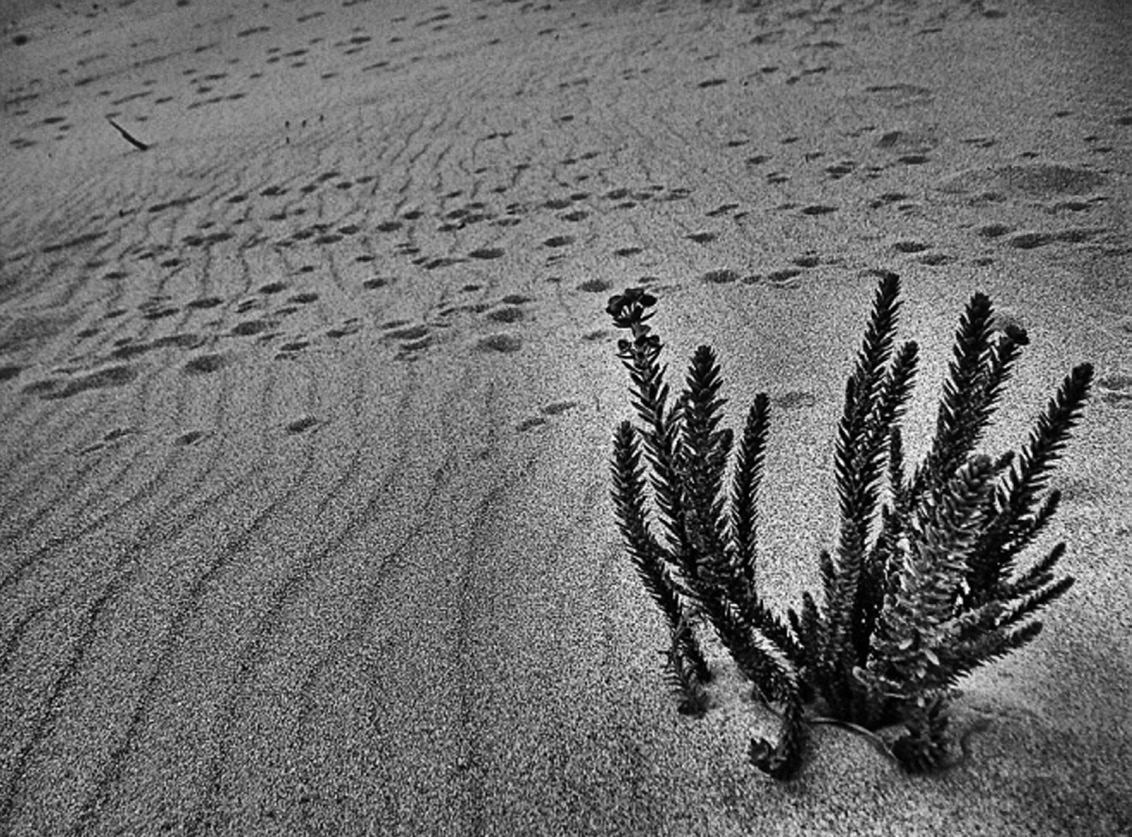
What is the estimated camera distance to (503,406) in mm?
3420

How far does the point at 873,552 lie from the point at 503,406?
1.89m

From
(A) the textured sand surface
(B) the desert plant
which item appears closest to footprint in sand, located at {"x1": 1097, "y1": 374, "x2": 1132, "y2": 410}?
(A) the textured sand surface

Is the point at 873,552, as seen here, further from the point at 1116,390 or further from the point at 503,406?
the point at 503,406

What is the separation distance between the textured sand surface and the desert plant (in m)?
0.12

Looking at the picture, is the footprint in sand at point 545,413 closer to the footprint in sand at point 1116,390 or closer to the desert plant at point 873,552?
the desert plant at point 873,552

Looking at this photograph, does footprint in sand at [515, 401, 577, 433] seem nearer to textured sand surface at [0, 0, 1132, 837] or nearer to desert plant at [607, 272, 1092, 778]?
textured sand surface at [0, 0, 1132, 837]

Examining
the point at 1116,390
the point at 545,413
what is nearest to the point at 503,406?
the point at 545,413

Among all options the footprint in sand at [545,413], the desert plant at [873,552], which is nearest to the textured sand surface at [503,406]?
the footprint in sand at [545,413]

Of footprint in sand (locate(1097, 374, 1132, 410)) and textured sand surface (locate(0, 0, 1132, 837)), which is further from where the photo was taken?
footprint in sand (locate(1097, 374, 1132, 410))

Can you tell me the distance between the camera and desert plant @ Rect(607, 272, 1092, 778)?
142cm

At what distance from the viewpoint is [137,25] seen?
42.1 ft

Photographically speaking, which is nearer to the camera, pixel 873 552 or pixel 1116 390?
pixel 873 552

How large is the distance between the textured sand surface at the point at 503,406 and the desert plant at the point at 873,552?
0.12m

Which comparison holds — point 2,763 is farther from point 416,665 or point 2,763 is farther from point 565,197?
point 565,197
